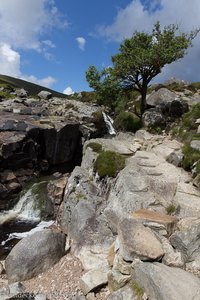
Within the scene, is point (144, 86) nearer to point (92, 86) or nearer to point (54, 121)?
point (92, 86)

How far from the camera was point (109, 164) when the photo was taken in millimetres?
28719

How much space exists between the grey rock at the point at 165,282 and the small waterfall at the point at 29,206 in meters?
17.5

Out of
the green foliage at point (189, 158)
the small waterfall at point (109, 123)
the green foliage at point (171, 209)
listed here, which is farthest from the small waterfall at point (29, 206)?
the small waterfall at point (109, 123)

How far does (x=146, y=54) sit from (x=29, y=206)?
908 inches

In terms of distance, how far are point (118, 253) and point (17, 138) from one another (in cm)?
2524

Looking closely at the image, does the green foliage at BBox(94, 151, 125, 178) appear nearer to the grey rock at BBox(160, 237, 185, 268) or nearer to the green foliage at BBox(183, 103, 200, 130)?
the green foliage at BBox(183, 103, 200, 130)

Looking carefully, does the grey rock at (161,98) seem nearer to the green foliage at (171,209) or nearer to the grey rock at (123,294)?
the green foliage at (171,209)

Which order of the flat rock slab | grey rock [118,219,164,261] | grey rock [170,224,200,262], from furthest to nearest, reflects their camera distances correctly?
the flat rock slab < grey rock [170,224,200,262] < grey rock [118,219,164,261]

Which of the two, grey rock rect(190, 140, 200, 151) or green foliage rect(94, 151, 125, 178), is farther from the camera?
grey rock rect(190, 140, 200, 151)

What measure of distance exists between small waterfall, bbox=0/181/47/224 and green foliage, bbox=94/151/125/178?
750 centimetres

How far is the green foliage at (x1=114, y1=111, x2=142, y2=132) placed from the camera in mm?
45062

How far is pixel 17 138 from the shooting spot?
131 feet

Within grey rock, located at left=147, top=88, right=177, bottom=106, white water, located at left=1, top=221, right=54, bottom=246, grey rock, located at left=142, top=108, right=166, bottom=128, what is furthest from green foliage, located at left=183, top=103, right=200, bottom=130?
white water, located at left=1, top=221, right=54, bottom=246

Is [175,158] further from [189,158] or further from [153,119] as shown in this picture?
[153,119]
